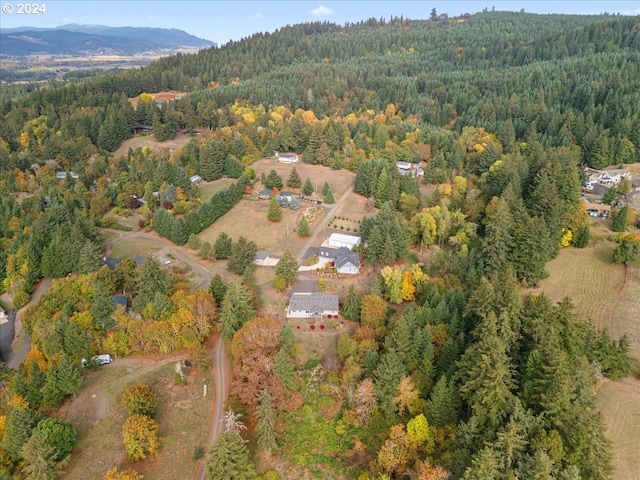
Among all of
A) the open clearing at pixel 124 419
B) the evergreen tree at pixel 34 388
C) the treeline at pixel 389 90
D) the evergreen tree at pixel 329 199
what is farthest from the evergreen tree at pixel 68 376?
the treeline at pixel 389 90

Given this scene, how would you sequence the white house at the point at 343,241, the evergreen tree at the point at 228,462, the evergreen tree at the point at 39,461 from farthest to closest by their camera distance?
the white house at the point at 343,241 → the evergreen tree at the point at 39,461 → the evergreen tree at the point at 228,462

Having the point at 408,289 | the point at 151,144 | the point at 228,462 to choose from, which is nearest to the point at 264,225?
the point at 408,289

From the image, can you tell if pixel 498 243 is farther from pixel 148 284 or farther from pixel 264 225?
pixel 148 284

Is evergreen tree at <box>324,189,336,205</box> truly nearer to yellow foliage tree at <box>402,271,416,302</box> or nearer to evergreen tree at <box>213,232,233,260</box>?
evergreen tree at <box>213,232,233,260</box>

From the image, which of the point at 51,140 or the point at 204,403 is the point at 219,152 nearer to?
the point at 51,140

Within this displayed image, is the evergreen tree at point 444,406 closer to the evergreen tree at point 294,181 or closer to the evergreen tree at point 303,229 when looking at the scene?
the evergreen tree at point 303,229
